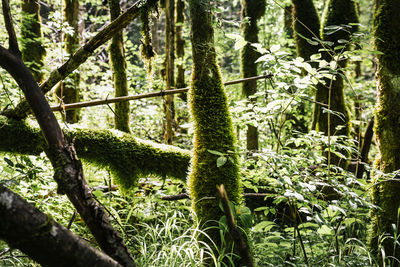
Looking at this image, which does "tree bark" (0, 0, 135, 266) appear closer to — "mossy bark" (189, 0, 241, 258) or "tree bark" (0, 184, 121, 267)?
"tree bark" (0, 184, 121, 267)

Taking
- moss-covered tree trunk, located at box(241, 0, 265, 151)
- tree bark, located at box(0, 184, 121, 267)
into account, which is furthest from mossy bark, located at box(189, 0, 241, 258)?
moss-covered tree trunk, located at box(241, 0, 265, 151)

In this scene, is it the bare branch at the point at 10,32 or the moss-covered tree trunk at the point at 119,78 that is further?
the moss-covered tree trunk at the point at 119,78

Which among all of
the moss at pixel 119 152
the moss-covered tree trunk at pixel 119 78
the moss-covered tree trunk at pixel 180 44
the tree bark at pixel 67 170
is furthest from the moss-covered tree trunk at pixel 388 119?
the moss-covered tree trunk at pixel 180 44

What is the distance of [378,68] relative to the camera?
113 inches

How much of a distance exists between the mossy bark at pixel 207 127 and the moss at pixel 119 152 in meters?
0.83

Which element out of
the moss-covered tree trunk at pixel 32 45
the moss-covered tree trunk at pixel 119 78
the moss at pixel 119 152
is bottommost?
the moss at pixel 119 152

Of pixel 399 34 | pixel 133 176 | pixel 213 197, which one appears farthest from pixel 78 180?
pixel 399 34

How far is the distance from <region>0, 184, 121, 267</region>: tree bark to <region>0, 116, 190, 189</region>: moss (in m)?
2.12

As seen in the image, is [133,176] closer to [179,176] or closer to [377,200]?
[179,176]

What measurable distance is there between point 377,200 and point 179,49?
801cm

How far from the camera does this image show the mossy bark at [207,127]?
2.40 m

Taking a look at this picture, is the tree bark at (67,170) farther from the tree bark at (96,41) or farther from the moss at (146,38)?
the moss at (146,38)

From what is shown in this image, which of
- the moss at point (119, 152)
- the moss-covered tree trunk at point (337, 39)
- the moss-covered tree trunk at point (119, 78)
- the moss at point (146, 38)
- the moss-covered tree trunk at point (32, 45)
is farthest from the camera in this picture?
the moss-covered tree trunk at point (32, 45)

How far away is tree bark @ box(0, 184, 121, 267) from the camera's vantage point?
1.00 meters
